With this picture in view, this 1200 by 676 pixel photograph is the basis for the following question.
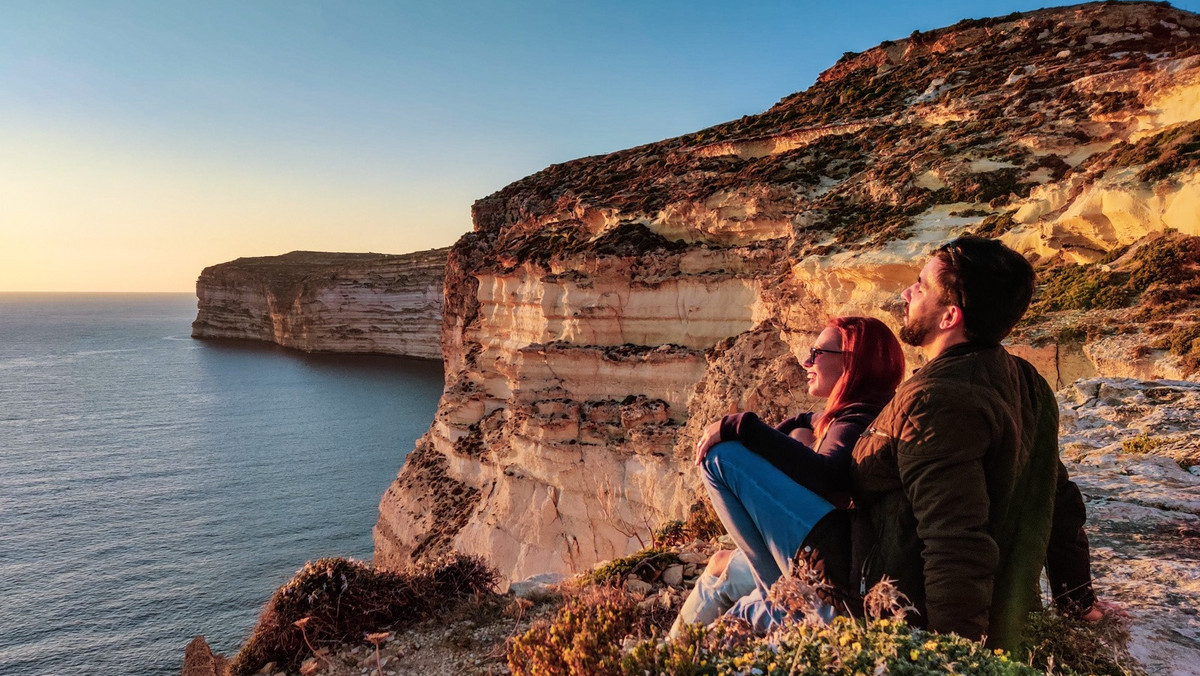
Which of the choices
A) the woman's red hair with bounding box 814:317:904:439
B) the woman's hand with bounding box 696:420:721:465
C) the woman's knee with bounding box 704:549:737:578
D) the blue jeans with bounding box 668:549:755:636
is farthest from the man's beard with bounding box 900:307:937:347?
the woman's knee with bounding box 704:549:737:578

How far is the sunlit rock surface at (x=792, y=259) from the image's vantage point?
7660 millimetres

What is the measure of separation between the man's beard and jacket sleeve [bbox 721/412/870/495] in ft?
1.59

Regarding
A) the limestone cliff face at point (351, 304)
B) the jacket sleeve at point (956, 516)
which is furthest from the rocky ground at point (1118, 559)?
the limestone cliff face at point (351, 304)

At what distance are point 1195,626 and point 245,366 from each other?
79.9 m

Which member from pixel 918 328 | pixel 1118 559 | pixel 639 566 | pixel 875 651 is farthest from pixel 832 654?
pixel 639 566

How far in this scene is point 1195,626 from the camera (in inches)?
117

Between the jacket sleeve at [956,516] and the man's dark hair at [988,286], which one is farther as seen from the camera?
the man's dark hair at [988,286]

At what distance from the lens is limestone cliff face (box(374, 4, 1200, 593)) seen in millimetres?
7766

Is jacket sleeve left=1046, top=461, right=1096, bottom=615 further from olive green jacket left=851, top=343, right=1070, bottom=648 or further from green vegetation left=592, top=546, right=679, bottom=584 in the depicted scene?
green vegetation left=592, top=546, right=679, bottom=584

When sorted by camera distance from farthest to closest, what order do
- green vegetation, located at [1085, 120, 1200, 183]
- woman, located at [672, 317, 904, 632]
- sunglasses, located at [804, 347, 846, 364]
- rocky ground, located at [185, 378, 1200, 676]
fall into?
green vegetation, located at [1085, 120, 1200, 183], sunglasses, located at [804, 347, 846, 364], rocky ground, located at [185, 378, 1200, 676], woman, located at [672, 317, 904, 632]

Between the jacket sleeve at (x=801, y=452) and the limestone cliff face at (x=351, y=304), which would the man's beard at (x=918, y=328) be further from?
the limestone cliff face at (x=351, y=304)

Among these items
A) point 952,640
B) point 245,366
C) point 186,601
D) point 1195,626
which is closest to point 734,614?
point 952,640

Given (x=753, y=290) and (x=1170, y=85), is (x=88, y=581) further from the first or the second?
(x=1170, y=85)

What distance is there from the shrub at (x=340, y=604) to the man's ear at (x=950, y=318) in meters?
4.54
